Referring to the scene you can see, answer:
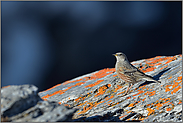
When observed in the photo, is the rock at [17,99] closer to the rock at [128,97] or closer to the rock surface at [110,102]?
the rock surface at [110,102]

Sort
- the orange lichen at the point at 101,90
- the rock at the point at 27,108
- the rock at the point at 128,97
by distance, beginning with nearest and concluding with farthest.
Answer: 1. the rock at the point at 27,108
2. the rock at the point at 128,97
3. the orange lichen at the point at 101,90

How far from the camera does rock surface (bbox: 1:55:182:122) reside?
3510mm

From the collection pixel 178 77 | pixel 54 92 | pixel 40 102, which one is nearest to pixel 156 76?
pixel 178 77

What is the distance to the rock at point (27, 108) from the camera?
11.1 ft

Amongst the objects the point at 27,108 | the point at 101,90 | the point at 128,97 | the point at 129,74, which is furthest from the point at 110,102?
the point at 27,108

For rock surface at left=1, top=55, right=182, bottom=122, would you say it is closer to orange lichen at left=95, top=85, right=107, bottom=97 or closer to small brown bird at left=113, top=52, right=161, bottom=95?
orange lichen at left=95, top=85, right=107, bottom=97

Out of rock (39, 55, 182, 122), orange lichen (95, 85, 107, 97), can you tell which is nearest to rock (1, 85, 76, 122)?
rock (39, 55, 182, 122)

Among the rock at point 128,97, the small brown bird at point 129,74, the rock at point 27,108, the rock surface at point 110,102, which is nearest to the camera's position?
the rock at point 27,108

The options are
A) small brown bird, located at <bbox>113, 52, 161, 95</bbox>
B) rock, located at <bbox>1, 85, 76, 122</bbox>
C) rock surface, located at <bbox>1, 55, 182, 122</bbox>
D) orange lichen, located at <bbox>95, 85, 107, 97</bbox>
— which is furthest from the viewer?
small brown bird, located at <bbox>113, 52, 161, 95</bbox>

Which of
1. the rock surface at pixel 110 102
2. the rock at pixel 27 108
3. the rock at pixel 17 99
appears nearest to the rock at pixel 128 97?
the rock surface at pixel 110 102

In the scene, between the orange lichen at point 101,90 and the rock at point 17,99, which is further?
the orange lichen at point 101,90

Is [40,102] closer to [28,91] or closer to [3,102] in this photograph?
[28,91]

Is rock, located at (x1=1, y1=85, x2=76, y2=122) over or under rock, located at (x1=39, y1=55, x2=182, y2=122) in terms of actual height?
over

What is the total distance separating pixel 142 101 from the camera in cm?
456
